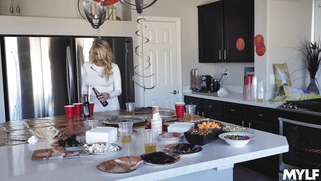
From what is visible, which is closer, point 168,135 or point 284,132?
point 168,135

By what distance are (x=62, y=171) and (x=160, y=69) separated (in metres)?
3.79

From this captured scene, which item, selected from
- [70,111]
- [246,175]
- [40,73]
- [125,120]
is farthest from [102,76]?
[246,175]

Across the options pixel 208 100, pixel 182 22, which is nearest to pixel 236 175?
pixel 208 100

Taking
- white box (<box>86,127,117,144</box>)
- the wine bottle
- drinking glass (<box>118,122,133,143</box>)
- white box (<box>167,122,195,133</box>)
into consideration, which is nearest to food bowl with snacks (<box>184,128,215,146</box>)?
white box (<box>167,122,195,133</box>)

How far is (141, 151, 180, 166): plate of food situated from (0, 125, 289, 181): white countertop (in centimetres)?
2

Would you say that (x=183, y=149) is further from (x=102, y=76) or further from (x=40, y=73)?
(x=40, y=73)

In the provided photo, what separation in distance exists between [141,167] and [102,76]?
2.01m

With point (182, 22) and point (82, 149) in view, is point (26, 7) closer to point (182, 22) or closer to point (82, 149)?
point (182, 22)

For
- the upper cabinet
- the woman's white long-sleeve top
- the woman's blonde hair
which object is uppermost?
the upper cabinet

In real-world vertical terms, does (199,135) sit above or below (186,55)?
below

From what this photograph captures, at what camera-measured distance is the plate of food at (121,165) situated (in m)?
1.51

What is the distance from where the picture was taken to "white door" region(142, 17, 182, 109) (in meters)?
5.10

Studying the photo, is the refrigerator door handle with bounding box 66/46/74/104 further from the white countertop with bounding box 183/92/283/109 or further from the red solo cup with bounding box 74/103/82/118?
the white countertop with bounding box 183/92/283/109

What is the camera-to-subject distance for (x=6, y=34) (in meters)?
4.07
